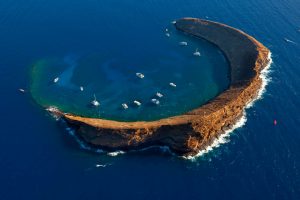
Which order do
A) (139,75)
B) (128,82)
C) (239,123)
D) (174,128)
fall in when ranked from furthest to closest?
1. (139,75)
2. (128,82)
3. (239,123)
4. (174,128)

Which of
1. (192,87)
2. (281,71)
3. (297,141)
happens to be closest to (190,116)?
(192,87)

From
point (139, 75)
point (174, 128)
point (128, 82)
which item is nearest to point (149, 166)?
point (174, 128)

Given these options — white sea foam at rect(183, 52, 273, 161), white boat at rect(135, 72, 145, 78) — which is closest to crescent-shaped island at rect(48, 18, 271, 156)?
white sea foam at rect(183, 52, 273, 161)

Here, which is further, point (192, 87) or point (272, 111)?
point (192, 87)

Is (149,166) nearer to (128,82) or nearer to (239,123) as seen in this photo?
(239,123)

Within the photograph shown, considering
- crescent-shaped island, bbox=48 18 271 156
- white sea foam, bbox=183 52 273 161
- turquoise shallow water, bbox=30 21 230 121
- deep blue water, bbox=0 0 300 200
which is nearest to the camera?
deep blue water, bbox=0 0 300 200

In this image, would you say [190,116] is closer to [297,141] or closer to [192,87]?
[192,87]

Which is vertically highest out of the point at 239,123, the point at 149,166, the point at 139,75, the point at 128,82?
the point at 239,123

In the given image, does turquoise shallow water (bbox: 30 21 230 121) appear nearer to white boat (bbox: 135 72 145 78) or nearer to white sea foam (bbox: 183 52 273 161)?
white boat (bbox: 135 72 145 78)

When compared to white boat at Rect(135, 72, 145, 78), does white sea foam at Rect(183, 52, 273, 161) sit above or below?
above
